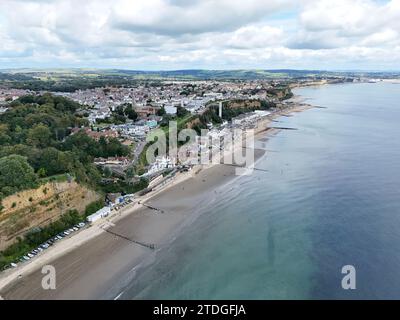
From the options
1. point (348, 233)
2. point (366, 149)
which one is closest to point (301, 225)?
point (348, 233)

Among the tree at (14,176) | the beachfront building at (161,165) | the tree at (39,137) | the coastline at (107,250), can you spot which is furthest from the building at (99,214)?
→ the tree at (39,137)

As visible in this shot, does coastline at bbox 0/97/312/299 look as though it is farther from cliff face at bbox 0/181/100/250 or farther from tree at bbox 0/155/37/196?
tree at bbox 0/155/37/196

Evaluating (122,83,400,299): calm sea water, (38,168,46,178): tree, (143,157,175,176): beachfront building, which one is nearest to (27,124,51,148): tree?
(38,168,46,178): tree

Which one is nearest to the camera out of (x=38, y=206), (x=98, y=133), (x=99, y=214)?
(x=38, y=206)

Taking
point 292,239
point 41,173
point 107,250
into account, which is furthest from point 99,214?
point 292,239

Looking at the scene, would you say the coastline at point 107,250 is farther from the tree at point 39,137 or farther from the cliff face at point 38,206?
the tree at point 39,137

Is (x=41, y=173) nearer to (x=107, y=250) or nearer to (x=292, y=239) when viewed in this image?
(x=107, y=250)
